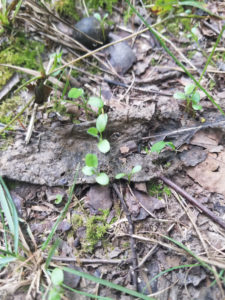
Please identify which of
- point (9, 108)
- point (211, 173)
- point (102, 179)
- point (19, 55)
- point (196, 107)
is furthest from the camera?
point (19, 55)

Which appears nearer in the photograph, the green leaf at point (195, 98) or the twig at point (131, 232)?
the twig at point (131, 232)

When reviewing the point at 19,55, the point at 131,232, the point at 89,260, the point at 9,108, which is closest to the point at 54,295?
the point at 89,260

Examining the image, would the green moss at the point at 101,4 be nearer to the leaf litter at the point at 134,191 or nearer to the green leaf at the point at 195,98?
the leaf litter at the point at 134,191

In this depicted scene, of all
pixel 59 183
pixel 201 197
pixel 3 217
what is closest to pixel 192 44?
pixel 201 197

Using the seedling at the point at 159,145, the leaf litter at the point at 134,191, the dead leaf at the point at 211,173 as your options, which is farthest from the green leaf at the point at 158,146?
the dead leaf at the point at 211,173

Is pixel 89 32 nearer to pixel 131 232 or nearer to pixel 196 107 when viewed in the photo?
pixel 196 107

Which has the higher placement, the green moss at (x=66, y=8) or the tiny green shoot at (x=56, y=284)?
the green moss at (x=66, y=8)

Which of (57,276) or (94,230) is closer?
(57,276)

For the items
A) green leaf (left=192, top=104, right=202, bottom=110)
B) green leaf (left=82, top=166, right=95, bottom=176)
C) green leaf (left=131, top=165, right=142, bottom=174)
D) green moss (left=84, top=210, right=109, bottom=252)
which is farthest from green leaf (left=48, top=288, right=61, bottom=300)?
green leaf (left=192, top=104, right=202, bottom=110)
